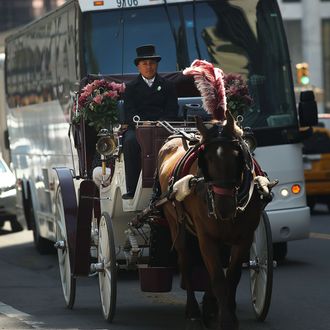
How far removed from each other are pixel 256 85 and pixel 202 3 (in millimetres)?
1212

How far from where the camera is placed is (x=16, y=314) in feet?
40.4

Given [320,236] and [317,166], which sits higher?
[317,166]

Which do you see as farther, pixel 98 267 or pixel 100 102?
pixel 100 102

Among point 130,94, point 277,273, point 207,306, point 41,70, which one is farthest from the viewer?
point 41,70

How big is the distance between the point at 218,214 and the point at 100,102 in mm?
3176

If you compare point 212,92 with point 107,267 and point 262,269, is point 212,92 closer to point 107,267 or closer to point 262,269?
point 262,269

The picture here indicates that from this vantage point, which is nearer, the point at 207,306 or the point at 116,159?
the point at 207,306

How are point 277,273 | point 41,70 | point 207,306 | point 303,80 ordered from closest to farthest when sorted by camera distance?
point 207,306 → point 277,273 → point 41,70 → point 303,80

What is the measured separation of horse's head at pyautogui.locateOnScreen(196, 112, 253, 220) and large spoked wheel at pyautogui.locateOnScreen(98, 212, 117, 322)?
5.71 feet

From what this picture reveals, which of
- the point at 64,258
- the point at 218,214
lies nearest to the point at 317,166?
the point at 64,258

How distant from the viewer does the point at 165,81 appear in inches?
495

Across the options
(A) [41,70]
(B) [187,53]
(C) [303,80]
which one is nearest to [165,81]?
(B) [187,53]

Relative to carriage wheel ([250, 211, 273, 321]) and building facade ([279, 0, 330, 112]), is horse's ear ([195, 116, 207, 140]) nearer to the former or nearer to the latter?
carriage wheel ([250, 211, 273, 321])

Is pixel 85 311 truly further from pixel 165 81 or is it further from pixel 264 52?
pixel 264 52
